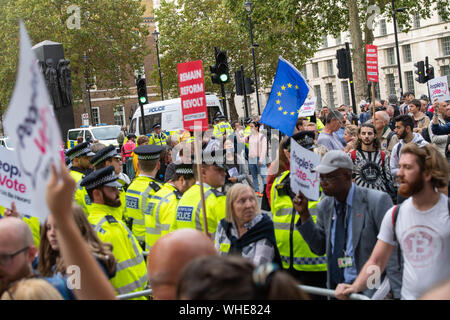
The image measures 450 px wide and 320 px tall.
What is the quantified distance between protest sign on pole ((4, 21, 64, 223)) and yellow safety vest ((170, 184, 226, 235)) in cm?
312

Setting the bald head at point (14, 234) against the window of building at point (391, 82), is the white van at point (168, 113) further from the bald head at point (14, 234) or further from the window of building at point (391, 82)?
the window of building at point (391, 82)

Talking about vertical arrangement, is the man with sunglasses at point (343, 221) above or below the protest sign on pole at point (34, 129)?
below

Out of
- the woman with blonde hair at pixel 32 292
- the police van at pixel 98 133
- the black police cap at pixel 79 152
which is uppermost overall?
the police van at pixel 98 133

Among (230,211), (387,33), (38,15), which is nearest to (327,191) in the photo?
(230,211)

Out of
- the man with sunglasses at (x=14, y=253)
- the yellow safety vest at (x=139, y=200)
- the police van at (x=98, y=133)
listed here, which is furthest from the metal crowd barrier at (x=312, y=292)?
the police van at (x=98, y=133)

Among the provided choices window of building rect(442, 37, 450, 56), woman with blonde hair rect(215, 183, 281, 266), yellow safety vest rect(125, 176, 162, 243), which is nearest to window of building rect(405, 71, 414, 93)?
window of building rect(442, 37, 450, 56)

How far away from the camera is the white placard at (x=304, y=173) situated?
5027 millimetres

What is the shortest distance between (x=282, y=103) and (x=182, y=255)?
5.13 metres

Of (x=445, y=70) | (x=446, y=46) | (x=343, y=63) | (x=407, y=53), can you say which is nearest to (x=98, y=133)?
(x=343, y=63)

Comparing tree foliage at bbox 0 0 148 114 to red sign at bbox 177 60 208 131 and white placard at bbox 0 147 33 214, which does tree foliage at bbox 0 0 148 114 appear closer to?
red sign at bbox 177 60 208 131
